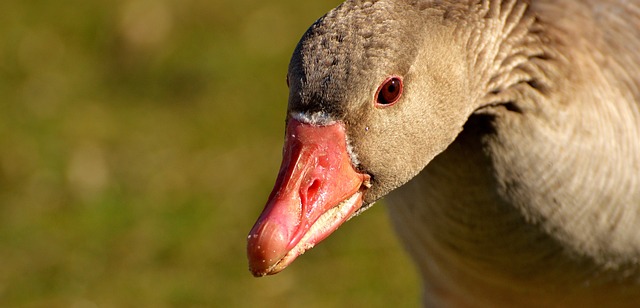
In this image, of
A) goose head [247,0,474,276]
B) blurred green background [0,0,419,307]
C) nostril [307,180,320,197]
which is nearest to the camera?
goose head [247,0,474,276]

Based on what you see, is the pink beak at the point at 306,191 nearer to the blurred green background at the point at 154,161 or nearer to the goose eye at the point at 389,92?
the goose eye at the point at 389,92

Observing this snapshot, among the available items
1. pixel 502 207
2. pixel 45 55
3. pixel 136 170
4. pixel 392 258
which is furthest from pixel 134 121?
pixel 502 207

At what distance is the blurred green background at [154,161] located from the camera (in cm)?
607

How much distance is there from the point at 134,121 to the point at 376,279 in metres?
2.29

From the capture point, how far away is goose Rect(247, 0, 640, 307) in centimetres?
291

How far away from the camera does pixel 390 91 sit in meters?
2.92

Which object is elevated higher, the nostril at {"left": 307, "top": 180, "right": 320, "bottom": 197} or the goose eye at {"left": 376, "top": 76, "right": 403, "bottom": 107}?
the goose eye at {"left": 376, "top": 76, "right": 403, "bottom": 107}

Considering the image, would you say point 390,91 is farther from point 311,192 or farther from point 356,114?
point 311,192

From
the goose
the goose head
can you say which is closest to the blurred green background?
the goose

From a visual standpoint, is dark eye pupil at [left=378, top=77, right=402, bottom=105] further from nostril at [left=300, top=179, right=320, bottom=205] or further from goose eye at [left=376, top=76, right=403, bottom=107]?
nostril at [left=300, top=179, right=320, bottom=205]

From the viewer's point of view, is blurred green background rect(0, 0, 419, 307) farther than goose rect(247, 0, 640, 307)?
Yes

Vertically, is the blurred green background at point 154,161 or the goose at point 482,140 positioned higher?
the goose at point 482,140

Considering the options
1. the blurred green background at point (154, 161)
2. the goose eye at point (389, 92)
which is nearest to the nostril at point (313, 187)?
the goose eye at point (389, 92)

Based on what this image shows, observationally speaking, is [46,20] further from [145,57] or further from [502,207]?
[502,207]
